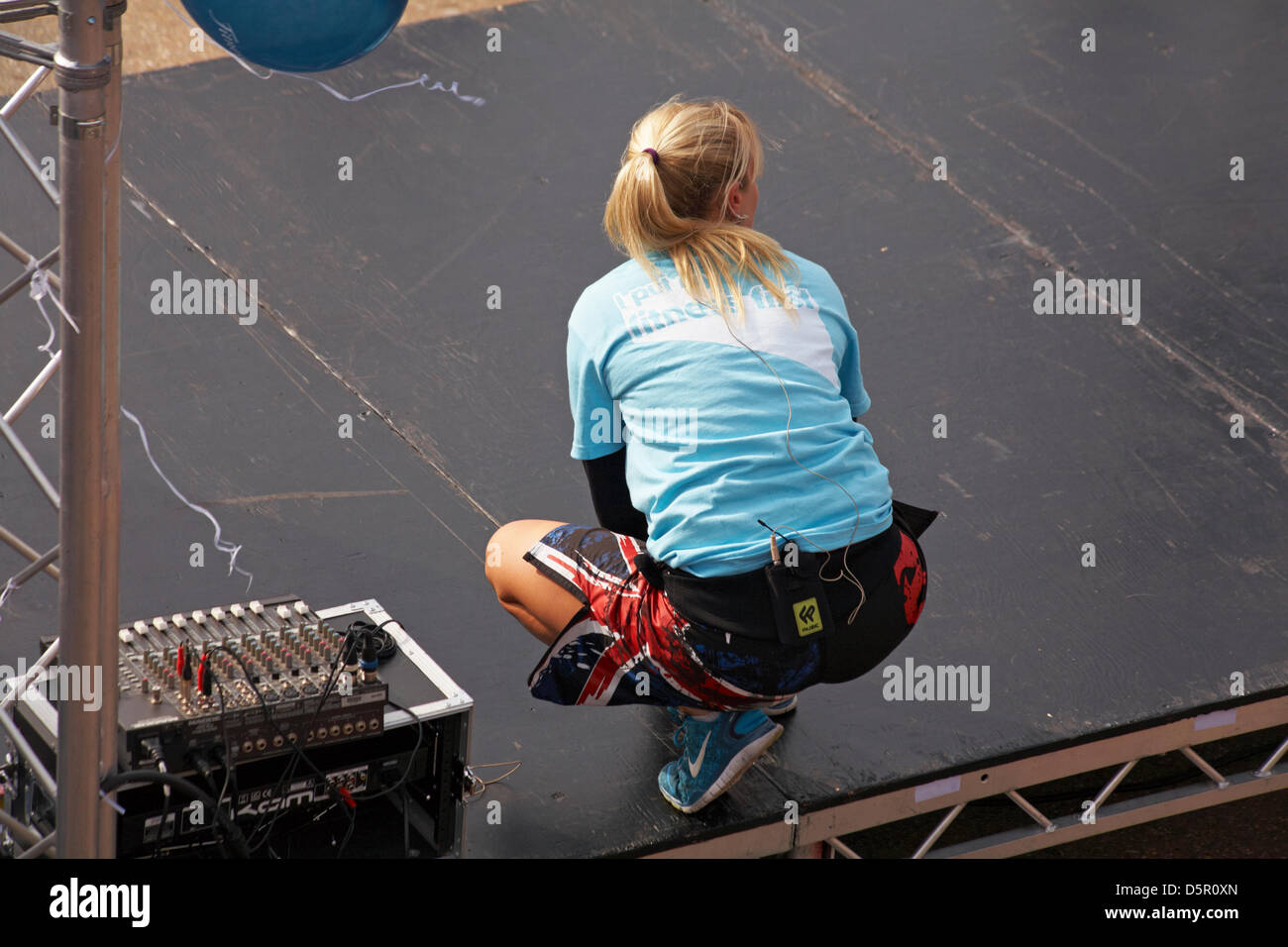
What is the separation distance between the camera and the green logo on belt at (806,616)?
2170 millimetres

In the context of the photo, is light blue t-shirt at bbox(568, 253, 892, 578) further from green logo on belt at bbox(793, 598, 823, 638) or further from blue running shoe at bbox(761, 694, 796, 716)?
blue running shoe at bbox(761, 694, 796, 716)

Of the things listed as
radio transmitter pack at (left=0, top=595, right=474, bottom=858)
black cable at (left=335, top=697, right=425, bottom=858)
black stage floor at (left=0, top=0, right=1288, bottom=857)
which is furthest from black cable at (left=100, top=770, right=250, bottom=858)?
black stage floor at (left=0, top=0, right=1288, bottom=857)

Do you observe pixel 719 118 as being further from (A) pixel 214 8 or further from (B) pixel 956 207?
(B) pixel 956 207

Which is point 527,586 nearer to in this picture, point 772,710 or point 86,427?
point 772,710

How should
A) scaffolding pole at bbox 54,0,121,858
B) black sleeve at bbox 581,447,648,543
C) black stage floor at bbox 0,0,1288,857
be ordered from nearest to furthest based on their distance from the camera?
1. scaffolding pole at bbox 54,0,121,858
2. black sleeve at bbox 581,447,648,543
3. black stage floor at bbox 0,0,1288,857

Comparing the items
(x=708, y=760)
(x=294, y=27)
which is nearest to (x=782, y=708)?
(x=708, y=760)

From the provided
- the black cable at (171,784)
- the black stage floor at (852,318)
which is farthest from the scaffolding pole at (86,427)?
the black stage floor at (852,318)

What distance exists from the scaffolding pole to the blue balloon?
13cm

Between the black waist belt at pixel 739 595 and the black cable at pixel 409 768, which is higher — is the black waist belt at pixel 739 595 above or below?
above

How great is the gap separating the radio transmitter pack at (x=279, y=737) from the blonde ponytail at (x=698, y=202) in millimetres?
695

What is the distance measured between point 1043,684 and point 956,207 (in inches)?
69.3

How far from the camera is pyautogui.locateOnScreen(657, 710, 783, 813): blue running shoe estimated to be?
2.44 meters

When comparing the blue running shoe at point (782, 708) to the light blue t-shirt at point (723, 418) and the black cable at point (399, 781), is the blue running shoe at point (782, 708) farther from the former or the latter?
the black cable at point (399, 781)

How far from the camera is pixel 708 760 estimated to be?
2436mm
